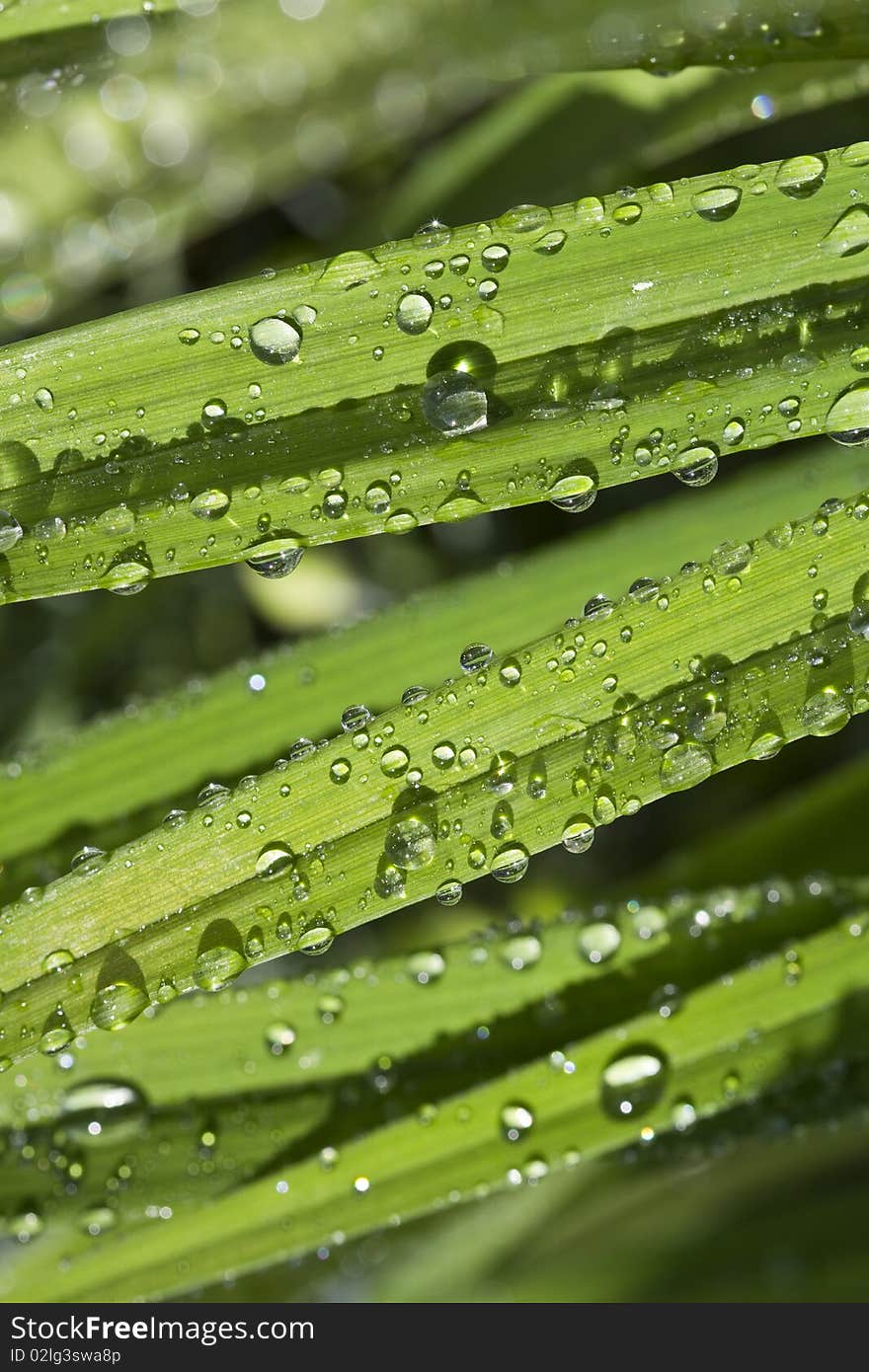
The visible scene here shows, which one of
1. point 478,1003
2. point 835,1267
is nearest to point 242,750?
point 478,1003

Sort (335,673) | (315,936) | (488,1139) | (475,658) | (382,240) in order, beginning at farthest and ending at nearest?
Result: (382,240), (335,673), (488,1139), (475,658), (315,936)

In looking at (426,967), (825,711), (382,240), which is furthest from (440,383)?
(382,240)

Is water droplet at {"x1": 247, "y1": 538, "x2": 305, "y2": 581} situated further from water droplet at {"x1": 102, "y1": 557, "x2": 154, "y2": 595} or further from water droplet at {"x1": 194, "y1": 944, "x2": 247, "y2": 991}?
water droplet at {"x1": 194, "y1": 944, "x2": 247, "y2": 991}

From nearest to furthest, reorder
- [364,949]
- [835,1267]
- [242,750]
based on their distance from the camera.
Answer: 1. [242,750]
2. [835,1267]
3. [364,949]

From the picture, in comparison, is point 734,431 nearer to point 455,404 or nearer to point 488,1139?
point 455,404

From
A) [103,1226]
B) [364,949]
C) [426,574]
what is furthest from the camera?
[426,574]

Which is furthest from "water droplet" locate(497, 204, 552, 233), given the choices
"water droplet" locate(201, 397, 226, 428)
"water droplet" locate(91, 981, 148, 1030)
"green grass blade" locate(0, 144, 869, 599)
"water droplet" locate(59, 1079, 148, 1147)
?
"water droplet" locate(59, 1079, 148, 1147)

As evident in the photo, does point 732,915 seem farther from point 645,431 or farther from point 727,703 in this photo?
point 645,431
